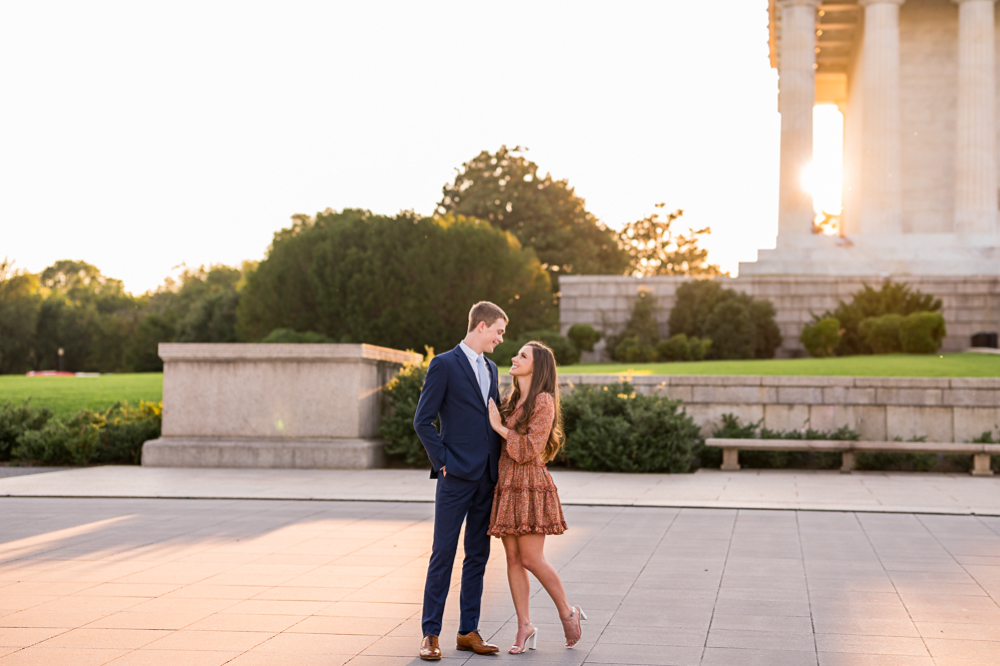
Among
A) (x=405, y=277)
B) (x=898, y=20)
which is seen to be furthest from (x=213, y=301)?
(x=898, y=20)

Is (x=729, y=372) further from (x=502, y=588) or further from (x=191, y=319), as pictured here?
(x=191, y=319)

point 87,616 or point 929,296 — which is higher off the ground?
point 929,296

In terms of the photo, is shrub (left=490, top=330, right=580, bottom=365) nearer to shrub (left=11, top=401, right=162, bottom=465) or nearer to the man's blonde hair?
shrub (left=11, top=401, right=162, bottom=465)

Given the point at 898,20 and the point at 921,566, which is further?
the point at 898,20

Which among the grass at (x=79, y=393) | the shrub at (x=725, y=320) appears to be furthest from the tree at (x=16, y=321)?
the shrub at (x=725, y=320)

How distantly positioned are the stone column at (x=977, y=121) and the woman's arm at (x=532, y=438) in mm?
36775

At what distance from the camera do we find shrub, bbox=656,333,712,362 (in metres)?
31.2

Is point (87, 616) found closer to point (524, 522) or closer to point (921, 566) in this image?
point (524, 522)

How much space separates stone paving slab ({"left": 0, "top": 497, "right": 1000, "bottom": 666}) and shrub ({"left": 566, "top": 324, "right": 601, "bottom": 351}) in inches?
872

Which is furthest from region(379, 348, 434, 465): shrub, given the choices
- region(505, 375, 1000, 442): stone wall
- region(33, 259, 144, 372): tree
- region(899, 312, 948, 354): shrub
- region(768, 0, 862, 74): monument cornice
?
region(33, 259, 144, 372): tree

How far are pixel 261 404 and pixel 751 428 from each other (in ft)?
28.9

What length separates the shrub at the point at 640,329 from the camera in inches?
1318

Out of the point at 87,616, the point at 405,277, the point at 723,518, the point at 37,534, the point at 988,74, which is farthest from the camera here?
the point at 405,277

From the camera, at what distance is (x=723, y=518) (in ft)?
36.7
